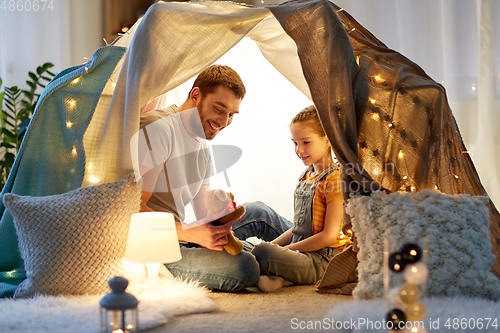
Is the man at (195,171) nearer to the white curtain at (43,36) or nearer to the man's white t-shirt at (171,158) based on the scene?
the man's white t-shirt at (171,158)

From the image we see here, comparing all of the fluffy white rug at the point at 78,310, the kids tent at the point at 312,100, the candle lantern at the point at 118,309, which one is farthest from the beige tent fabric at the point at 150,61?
the candle lantern at the point at 118,309

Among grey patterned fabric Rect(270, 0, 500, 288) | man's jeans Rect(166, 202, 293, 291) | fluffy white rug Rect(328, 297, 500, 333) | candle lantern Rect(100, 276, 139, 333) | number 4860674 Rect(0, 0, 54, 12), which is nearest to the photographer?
candle lantern Rect(100, 276, 139, 333)

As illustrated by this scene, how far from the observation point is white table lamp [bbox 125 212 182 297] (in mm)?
1308

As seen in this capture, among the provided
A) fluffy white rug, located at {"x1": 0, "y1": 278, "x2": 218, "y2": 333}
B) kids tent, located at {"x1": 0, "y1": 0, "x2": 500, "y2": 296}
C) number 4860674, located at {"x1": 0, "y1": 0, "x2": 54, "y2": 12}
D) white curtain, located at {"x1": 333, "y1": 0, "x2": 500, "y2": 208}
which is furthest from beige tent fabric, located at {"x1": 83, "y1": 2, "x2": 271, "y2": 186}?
number 4860674, located at {"x1": 0, "y1": 0, "x2": 54, "y2": 12}

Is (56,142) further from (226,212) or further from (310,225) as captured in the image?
(310,225)

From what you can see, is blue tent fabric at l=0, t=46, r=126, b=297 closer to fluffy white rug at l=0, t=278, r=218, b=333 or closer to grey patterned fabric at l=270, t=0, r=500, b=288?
fluffy white rug at l=0, t=278, r=218, b=333

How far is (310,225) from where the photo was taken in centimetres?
177

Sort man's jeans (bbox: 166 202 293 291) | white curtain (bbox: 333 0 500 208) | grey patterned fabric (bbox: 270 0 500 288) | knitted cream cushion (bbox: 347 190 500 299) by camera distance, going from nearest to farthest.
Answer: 1. knitted cream cushion (bbox: 347 190 500 299)
2. grey patterned fabric (bbox: 270 0 500 288)
3. man's jeans (bbox: 166 202 293 291)
4. white curtain (bbox: 333 0 500 208)

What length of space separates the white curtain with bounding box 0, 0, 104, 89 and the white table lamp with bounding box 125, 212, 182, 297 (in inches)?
84.3

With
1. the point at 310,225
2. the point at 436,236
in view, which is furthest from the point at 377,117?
the point at 310,225

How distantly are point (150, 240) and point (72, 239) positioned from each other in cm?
25

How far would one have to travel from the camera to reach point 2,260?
1.52 meters

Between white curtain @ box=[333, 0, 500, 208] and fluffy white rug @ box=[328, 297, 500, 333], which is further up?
white curtain @ box=[333, 0, 500, 208]

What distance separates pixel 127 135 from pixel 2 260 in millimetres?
644
